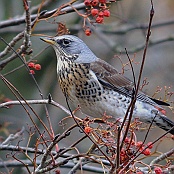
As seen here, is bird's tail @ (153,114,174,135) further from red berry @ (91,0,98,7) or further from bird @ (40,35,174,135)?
red berry @ (91,0,98,7)

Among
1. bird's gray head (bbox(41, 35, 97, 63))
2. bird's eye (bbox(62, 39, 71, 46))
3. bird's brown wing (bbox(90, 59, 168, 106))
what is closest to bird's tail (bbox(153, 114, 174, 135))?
bird's brown wing (bbox(90, 59, 168, 106))

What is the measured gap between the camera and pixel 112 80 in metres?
5.72

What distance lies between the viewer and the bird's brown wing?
5594 mm

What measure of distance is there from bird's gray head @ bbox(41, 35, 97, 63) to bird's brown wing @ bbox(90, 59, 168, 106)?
0.42 ft

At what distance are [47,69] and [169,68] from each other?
3056 millimetres

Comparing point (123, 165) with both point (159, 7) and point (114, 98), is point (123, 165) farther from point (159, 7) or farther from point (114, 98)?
point (159, 7)

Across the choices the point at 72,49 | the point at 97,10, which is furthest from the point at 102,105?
the point at 97,10

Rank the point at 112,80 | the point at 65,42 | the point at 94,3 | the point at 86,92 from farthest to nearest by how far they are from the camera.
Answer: the point at 112,80, the point at 65,42, the point at 86,92, the point at 94,3

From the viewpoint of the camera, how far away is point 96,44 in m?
10.0

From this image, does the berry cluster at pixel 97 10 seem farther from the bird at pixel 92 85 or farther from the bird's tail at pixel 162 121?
the bird's tail at pixel 162 121

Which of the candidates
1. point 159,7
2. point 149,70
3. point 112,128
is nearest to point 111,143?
point 112,128

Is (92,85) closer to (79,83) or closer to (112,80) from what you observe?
(79,83)

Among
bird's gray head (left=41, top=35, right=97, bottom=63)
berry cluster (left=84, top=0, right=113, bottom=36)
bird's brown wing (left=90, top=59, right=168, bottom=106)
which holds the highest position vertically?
berry cluster (left=84, top=0, right=113, bottom=36)

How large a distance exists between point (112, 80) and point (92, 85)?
37cm
